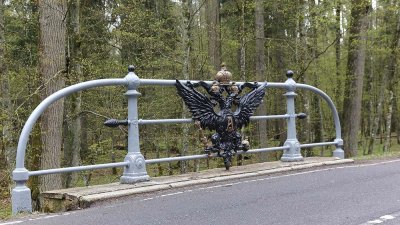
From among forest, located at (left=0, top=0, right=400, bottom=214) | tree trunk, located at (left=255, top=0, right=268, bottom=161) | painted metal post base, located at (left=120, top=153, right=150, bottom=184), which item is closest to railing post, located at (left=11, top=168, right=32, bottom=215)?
painted metal post base, located at (left=120, top=153, right=150, bottom=184)

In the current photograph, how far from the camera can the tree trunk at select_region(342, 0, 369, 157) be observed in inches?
714

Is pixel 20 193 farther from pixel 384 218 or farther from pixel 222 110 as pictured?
pixel 384 218

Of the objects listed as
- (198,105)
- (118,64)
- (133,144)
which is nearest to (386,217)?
(198,105)

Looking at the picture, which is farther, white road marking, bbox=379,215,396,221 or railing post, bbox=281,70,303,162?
railing post, bbox=281,70,303,162

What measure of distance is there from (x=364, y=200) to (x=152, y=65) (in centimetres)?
1037

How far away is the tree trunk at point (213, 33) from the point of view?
17.9 meters

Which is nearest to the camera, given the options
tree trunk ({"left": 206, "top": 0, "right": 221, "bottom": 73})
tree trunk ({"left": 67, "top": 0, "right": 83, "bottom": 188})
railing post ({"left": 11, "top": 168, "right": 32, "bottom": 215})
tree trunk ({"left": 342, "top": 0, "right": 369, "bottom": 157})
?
railing post ({"left": 11, "top": 168, "right": 32, "bottom": 215})

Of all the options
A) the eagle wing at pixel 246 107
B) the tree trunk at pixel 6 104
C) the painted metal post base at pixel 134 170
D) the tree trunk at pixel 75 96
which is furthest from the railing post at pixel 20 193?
the tree trunk at pixel 75 96

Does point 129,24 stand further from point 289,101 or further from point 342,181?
point 342,181

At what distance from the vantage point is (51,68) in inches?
406

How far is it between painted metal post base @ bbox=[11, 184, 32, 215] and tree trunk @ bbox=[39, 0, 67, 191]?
5.39 metres

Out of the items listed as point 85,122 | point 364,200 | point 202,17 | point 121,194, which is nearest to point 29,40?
point 85,122

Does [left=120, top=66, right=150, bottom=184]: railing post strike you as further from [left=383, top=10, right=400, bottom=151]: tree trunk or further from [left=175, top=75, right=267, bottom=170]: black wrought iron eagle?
[left=383, top=10, right=400, bottom=151]: tree trunk

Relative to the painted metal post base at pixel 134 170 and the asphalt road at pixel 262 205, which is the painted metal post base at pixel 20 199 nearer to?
the asphalt road at pixel 262 205
